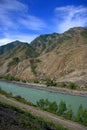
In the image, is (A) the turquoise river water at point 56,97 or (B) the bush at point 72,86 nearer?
(A) the turquoise river water at point 56,97

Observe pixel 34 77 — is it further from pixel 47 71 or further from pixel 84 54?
pixel 84 54

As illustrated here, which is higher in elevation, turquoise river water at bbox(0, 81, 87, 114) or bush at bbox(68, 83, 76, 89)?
bush at bbox(68, 83, 76, 89)

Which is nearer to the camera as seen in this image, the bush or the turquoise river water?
the turquoise river water

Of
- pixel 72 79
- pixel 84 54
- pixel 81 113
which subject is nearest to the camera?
pixel 81 113

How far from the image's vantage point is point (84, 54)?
616ft

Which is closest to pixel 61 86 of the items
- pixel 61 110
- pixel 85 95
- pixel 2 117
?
pixel 85 95

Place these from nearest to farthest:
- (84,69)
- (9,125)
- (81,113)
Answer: (9,125) < (81,113) < (84,69)

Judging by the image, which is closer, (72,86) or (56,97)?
(56,97)

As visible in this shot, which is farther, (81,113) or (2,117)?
(81,113)

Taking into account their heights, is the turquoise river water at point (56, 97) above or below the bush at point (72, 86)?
below

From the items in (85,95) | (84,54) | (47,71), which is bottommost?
(85,95)

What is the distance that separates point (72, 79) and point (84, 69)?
15.5 metres

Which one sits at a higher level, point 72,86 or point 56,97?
point 72,86

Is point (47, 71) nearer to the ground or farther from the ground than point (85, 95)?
farther from the ground
